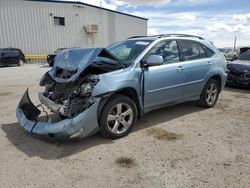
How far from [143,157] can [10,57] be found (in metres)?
20.5

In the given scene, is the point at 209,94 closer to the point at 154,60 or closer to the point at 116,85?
the point at 154,60

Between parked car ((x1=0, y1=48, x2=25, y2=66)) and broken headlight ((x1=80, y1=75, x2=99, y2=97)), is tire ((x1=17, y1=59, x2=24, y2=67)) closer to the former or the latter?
parked car ((x1=0, y1=48, x2=25, y2=66))

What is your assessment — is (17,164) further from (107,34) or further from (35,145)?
(107,34)

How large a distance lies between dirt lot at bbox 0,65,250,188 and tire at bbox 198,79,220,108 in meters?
0.80

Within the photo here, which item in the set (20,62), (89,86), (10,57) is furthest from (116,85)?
(20,62)

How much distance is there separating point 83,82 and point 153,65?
55.1 inches

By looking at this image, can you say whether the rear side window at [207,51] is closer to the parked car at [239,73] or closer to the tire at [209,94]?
the tire at [209,94]

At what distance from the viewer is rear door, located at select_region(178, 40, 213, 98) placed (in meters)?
5.87

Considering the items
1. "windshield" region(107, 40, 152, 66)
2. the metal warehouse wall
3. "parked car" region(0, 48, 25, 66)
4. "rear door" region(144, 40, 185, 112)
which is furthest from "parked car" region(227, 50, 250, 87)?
the metal warehouse wall

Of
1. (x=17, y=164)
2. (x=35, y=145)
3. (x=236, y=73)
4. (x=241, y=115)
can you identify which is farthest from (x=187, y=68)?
(x=236, y=73)

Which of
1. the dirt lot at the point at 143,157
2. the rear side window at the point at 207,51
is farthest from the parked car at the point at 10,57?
the rear side window at the point at 207,51

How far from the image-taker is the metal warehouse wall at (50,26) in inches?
1045

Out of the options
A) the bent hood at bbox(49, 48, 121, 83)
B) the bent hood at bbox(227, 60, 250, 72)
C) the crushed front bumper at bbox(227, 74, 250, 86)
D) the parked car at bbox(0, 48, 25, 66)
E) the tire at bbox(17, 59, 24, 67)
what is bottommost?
the tire at bbox(17, 59, 24, 67)

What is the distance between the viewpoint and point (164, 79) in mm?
5320
